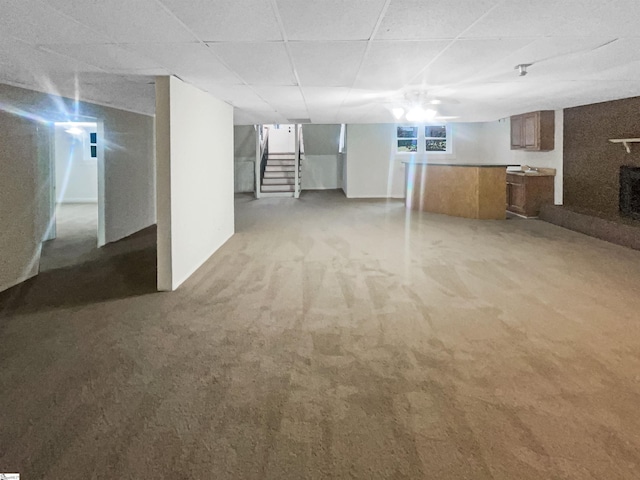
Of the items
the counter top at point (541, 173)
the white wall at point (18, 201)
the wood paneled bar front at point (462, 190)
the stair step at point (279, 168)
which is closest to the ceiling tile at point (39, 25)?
the white wall at point (18, 201)

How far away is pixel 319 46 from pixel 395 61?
2.70 feet

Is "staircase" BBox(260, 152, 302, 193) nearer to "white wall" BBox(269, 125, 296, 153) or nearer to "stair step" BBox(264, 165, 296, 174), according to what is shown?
"stair step" BBox(264, 165, 296, 174)

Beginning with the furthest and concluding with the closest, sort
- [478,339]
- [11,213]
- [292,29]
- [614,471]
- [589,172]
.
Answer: [589,172] < [11,213] < [478,339] < [292,29] < [614,471]

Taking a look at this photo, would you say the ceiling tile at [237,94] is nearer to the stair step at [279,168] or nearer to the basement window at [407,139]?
the basement window at [407,139]

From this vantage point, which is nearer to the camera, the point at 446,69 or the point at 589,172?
the point at 446,69

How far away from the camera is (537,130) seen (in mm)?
8242

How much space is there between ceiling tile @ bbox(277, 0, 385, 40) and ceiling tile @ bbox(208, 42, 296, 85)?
1.19 ft

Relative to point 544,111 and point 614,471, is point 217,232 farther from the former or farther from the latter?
point 544,111

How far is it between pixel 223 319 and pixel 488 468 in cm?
226

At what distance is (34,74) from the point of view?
404 centimetres

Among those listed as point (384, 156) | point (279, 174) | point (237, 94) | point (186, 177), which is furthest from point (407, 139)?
point (186, 177)

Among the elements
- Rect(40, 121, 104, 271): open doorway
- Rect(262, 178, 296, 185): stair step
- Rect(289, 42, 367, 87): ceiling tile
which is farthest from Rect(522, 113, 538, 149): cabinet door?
Rect(40, 121, 104, 271): open doorway

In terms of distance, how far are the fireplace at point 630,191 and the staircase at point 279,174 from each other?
8508 mm

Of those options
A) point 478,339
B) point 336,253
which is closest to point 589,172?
point 336,253
